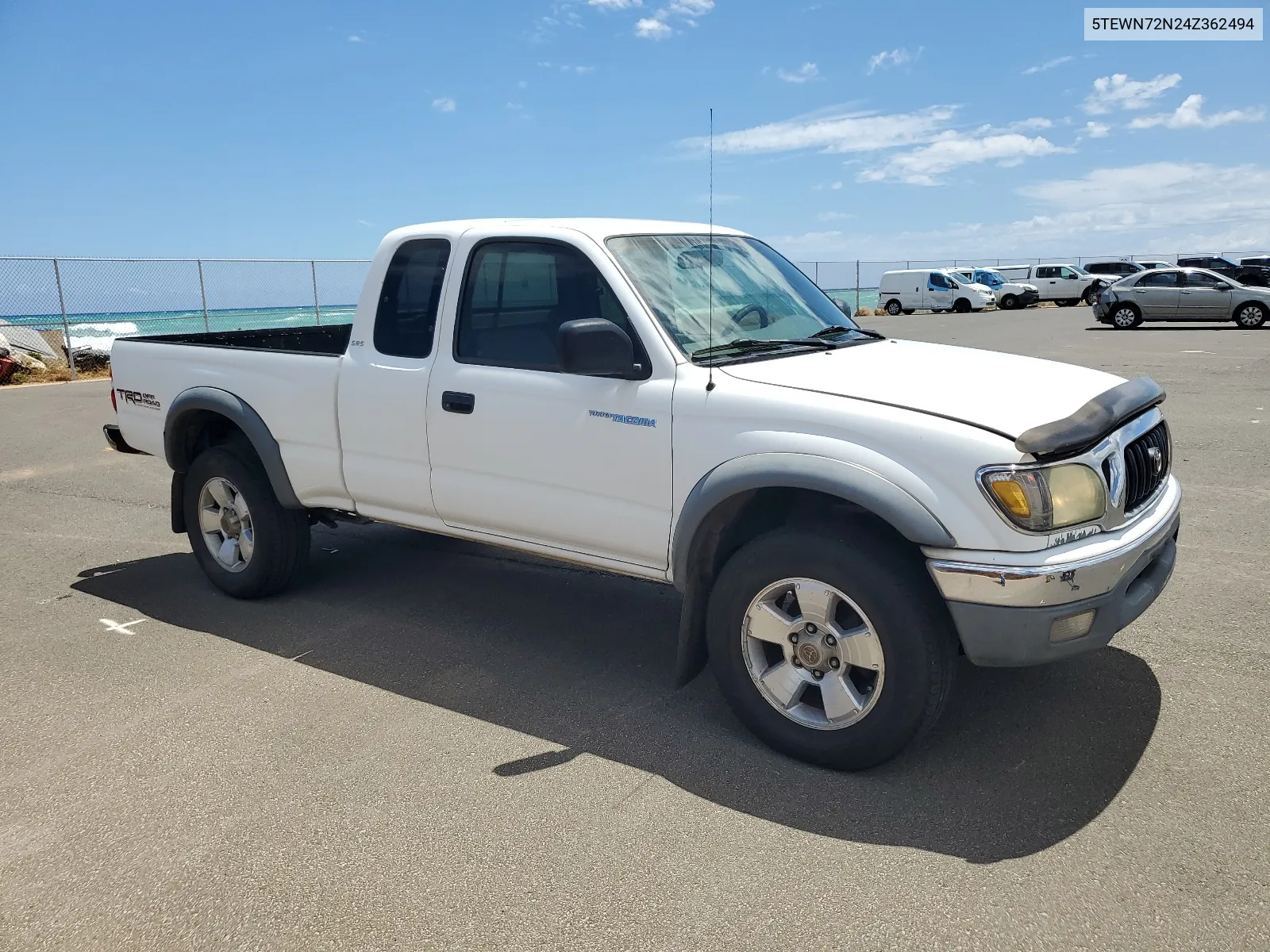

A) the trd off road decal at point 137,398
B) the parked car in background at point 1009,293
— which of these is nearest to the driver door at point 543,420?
the trd off road decal at point 137,398

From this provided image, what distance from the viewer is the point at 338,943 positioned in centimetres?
281

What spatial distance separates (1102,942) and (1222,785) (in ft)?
3.53

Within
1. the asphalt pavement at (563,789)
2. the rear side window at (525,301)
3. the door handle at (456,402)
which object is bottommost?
the asphalt pavement at (563,789)

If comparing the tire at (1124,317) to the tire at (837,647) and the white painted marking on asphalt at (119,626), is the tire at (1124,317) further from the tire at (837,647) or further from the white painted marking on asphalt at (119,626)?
the white painted marking on asphalt at (119,626)

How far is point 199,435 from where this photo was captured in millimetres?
5945

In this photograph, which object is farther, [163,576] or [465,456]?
[163,576]

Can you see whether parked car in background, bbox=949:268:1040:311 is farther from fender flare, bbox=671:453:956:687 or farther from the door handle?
fender flare, bbox=671:453:956:687

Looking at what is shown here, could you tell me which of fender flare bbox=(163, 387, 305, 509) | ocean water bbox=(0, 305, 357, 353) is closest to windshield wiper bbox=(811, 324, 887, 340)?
fender flare bbox=(163, 387, 305, 509)

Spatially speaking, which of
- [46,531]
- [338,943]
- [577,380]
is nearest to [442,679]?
[577,380]

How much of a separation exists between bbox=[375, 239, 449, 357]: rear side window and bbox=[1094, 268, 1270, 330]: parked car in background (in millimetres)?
25487

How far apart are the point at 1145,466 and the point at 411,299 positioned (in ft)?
10.6

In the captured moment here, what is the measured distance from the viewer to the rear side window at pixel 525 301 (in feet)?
14.2

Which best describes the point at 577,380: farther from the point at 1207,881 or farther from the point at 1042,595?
the point at 1207,881

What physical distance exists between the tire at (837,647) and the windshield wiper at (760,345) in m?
0.81
